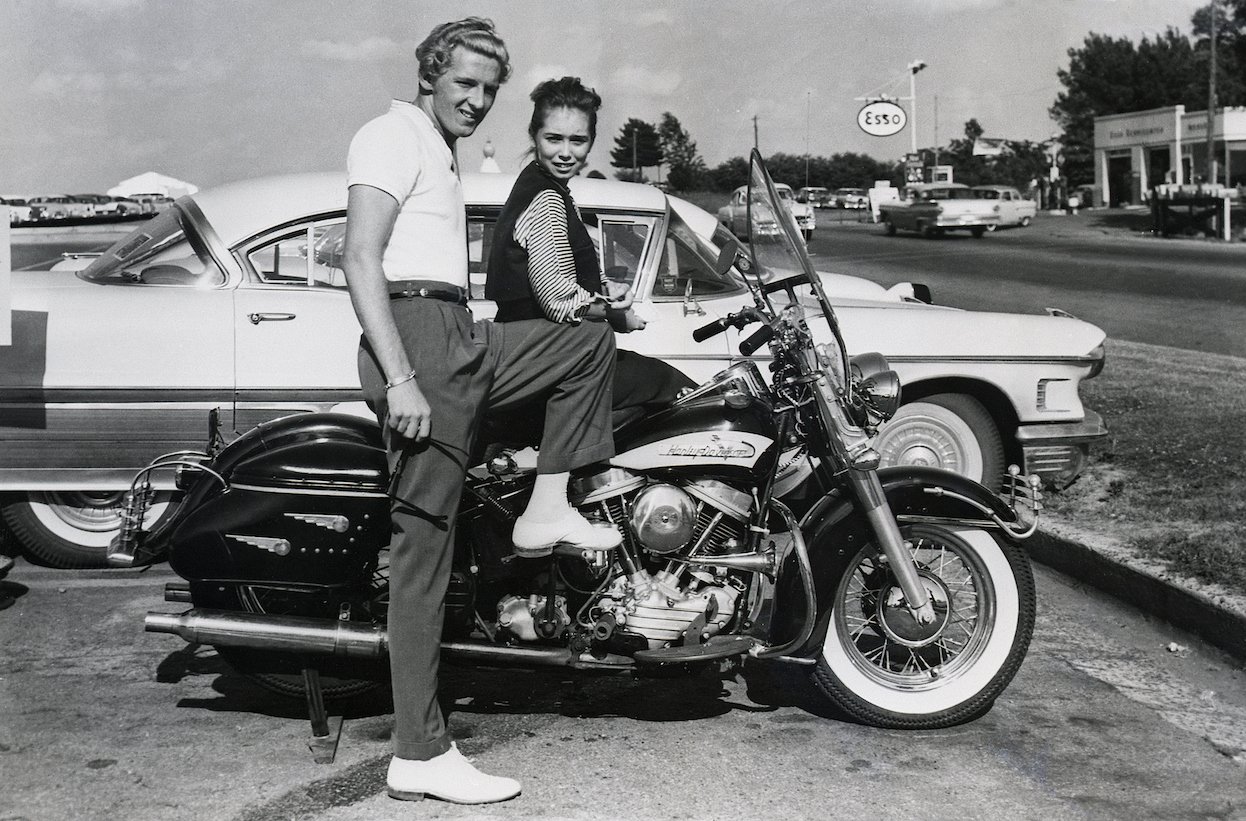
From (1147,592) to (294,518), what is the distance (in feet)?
11.3

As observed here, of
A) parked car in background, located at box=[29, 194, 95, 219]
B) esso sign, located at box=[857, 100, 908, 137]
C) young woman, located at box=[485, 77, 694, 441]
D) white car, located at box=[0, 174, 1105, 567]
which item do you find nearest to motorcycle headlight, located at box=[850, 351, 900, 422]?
young woman, located at box=[485, 77, 694, 441]

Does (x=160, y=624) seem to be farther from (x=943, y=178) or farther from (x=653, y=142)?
(x=943, y=178)

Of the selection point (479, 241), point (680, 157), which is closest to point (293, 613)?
point (479, 241)

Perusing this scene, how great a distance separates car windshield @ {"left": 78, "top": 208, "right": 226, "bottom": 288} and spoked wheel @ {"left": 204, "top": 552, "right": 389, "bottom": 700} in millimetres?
2362

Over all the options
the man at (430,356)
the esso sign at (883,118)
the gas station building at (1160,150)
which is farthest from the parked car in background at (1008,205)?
the man at (430,356)

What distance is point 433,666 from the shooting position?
334 cm

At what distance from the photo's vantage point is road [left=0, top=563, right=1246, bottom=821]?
3264 millimetres

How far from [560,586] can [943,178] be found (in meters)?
60.1

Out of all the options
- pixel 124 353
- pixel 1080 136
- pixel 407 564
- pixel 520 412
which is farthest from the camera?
pixel 1080 136

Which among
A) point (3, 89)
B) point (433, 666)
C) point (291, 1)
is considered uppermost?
point (291, 1)

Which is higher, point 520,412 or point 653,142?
point 653,142

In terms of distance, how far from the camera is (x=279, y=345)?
546cm

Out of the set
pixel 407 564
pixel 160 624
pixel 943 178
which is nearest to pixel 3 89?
pixel 160 624

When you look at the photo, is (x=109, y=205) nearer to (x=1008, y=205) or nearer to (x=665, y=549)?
(x=1008, y=205)
